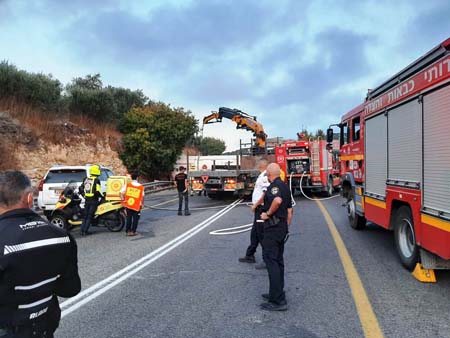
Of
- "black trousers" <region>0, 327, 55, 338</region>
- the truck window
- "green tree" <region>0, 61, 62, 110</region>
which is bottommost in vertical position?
"black trousers" <region>0, 327, 55, 338</region>

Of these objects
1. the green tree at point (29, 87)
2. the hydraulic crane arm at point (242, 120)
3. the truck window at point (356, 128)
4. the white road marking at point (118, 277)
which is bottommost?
the white road marking at point (118, 277)

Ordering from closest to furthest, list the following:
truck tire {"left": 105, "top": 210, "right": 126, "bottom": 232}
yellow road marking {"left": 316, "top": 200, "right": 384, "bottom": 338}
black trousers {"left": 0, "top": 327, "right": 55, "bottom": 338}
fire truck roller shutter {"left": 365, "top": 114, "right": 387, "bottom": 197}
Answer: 1. black trousers {"left": 0, "top": 327, "right": 55, "bottom": 338}
2. yellow road marking {"left": 316, "top": 200, "right": 384, "bottom": 338}
3. fire truck roller shutter {"left": 365, "top": 114, "right": 387, "bottom": 197}
4. truck tire {"left": 105, "top": 210, "right": 126, "bottom": 232}

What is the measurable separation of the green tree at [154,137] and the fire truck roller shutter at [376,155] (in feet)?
71.3

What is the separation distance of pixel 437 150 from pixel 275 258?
2.37 m

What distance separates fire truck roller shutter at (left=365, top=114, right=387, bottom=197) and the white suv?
7.30 metres

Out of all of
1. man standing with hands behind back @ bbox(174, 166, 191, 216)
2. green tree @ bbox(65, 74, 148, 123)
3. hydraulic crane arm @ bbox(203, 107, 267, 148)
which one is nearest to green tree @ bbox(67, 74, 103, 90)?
green tree @ bbox(65, 74, 148, 123)

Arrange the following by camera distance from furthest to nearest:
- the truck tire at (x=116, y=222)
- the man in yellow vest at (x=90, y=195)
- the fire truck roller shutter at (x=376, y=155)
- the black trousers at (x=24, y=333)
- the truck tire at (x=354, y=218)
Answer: the truck tire at (x=116, y=222) < the man in yellow vest at (x=90, y=195) < the truck tire at (x=354, y=218) < the fire truck roller shutter at (x=376, y=155) < the black trousers at (x=24, y=333)

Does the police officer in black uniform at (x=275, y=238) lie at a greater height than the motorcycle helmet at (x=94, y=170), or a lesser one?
lesser

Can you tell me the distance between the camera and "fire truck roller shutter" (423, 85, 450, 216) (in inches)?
181

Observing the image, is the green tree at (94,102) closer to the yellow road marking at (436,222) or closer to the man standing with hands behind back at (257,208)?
the man standing with hands behind back at (257,208)

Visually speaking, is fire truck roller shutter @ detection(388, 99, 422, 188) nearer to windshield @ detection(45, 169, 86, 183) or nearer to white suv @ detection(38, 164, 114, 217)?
white suv @ detection(38, 164, 114, 217)

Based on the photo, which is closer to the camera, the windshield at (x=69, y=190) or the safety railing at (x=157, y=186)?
the windshield at (x=69, y=190)

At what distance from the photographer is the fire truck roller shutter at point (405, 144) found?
214 inches

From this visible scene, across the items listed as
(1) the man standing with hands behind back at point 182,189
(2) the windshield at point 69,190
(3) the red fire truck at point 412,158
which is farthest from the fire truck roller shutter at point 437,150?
(1) the man standing with hands behind back at point 182,189
